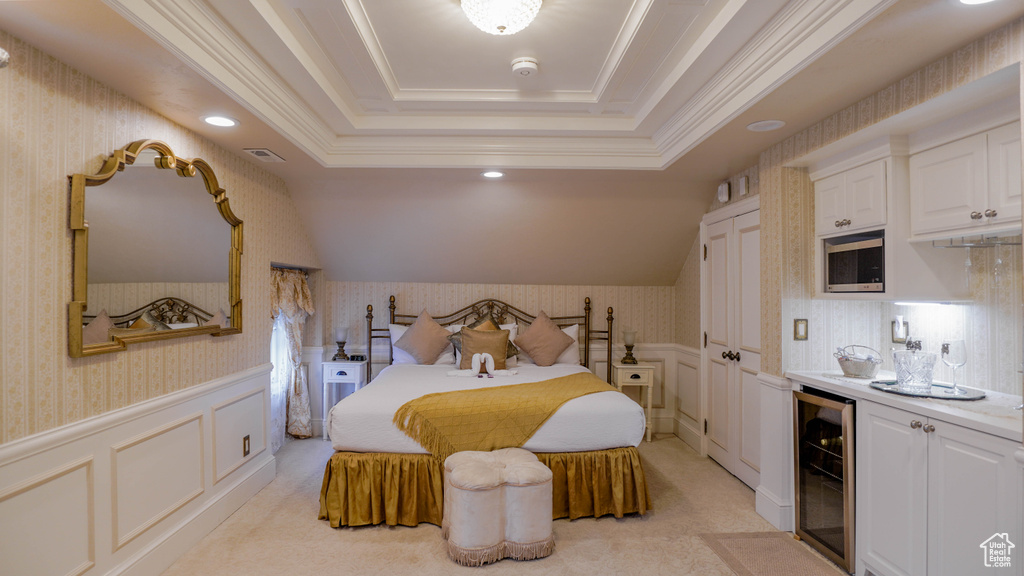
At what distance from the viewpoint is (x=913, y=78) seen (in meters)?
2.25

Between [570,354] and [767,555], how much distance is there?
98.6 inches

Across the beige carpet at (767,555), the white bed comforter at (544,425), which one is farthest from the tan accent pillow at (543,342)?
the beige carpet at (767,555)

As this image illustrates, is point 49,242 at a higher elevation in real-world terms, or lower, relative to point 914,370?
higher

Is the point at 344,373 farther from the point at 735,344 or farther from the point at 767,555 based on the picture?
the point at 767,555

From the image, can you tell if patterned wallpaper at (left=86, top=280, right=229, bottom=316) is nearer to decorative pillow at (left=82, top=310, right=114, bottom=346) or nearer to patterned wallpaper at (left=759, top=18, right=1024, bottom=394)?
decorative pillow at (left=82, top=310, right=114, bottom=346)

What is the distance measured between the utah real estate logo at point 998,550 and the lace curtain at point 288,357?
4.89 meters

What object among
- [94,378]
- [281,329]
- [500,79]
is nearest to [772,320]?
[500,79]

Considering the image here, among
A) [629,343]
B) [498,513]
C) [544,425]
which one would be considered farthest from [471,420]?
[629,343]

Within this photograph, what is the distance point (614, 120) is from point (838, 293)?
6.13ft

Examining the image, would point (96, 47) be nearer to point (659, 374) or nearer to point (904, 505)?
point (904, 505)

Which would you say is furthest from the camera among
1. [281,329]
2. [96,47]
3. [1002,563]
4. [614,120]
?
[281,329]

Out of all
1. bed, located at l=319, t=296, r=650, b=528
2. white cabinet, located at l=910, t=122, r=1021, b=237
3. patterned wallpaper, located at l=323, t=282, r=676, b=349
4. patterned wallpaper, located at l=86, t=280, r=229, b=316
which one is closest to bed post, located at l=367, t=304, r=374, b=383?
patterned wallpaper, located at l=323, t=282, r=676, b=349

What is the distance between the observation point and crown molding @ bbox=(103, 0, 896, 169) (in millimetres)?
2027

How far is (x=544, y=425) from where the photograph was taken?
3.31m
